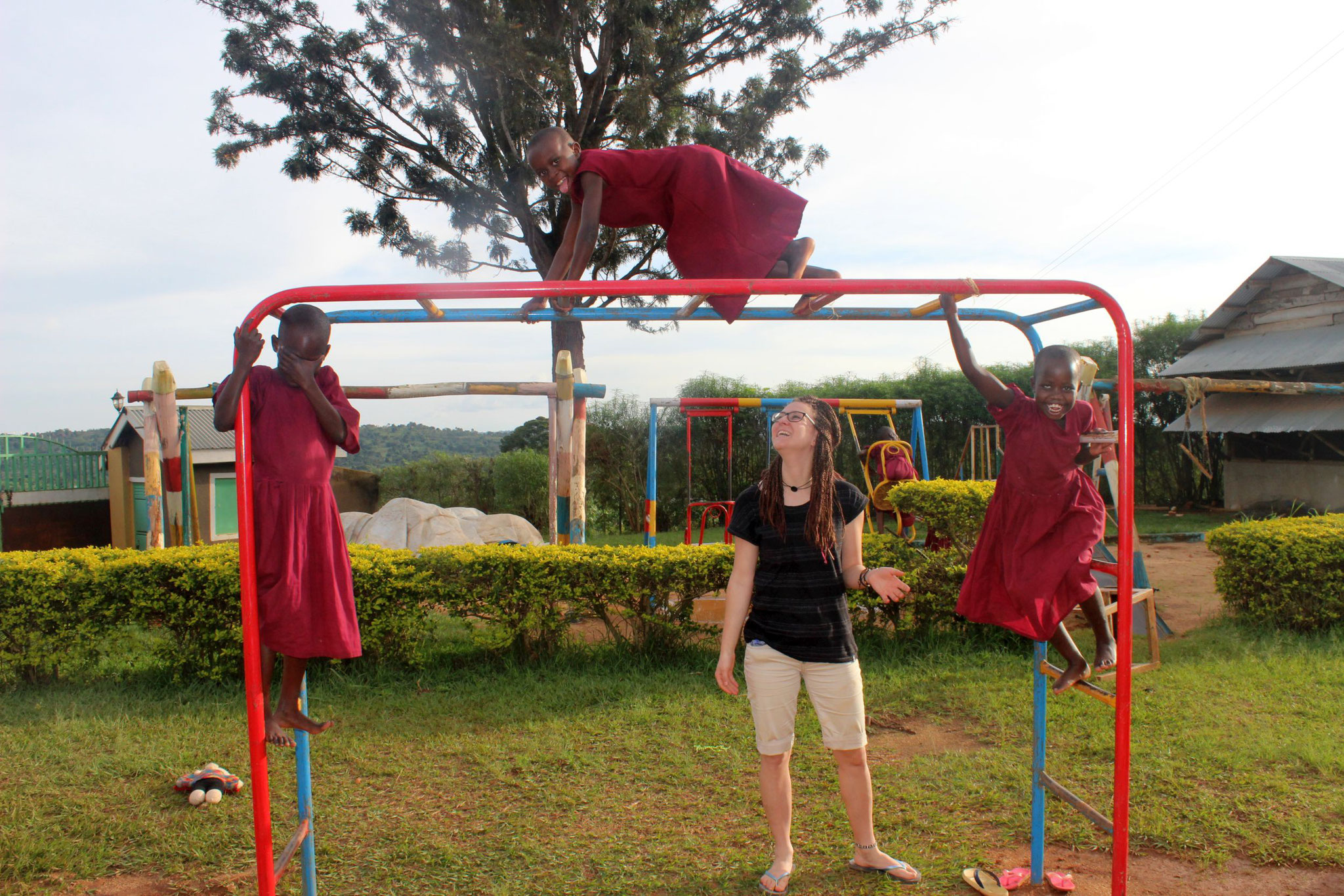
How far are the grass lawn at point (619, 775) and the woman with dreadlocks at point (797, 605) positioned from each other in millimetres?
586

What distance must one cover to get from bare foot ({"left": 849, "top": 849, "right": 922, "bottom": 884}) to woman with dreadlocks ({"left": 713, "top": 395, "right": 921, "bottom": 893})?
0.18 metres

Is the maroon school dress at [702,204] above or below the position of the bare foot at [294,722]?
above

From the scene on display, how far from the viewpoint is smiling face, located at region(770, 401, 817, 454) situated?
111 inches

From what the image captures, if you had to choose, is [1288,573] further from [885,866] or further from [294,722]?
[294,722]

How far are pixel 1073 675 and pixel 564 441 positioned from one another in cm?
400

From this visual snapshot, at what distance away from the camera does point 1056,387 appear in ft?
8.82

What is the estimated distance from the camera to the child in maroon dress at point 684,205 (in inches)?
104

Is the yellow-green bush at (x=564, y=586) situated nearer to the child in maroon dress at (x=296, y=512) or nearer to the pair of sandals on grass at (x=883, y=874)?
the pair of sandals on grass at (x=883, y=874)

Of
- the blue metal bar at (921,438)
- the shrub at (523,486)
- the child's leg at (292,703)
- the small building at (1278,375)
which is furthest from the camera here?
the shrub at (523,486)

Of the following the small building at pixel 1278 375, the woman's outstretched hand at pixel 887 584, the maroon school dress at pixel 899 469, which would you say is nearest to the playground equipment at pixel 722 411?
the maroon school dress at pixel 899 469

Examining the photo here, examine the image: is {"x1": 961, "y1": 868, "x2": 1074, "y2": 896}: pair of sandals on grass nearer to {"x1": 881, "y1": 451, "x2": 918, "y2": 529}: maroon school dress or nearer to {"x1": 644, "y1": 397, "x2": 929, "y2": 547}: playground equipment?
{"x1": 644, "y1": 397, "x2": 929, "y2": 547}: playground equipment

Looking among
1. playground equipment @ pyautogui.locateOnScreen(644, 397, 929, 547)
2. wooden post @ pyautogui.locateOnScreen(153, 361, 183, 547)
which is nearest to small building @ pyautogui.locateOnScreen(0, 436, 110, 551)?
wooden post @ pyautogui.locateOnScreen(153, 361, 183, 547)

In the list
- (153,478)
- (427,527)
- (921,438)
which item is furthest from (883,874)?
(427,527)

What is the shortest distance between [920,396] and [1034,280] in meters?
12.4
